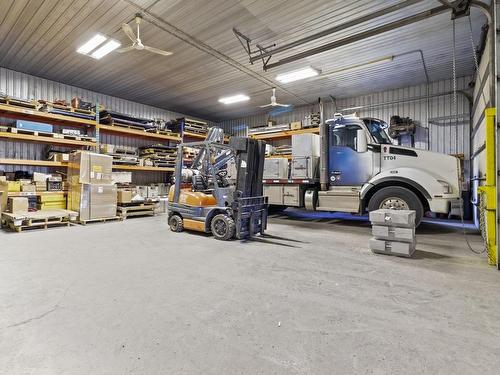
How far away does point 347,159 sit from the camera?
7602 mm

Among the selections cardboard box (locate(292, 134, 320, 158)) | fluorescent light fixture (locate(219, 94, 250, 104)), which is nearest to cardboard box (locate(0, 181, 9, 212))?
fluorescent light fixture (locate(219, 94, 250, 104))

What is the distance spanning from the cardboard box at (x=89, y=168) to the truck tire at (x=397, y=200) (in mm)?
8093

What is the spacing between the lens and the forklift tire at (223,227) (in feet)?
18.5

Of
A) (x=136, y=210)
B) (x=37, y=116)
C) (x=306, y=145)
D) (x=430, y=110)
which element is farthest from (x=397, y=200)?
(x=37, y=116)

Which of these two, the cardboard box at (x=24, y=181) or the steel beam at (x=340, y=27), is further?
the cardboard box at (x=24, y=181)

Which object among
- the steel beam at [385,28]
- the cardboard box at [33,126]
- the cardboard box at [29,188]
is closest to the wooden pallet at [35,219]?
the cardboard box at [29,188]

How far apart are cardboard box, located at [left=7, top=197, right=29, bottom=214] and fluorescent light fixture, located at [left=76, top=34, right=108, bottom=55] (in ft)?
14.5

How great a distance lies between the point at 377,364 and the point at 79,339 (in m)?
2.31

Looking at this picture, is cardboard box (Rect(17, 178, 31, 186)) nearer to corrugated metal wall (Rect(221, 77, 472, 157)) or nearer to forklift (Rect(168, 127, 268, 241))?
forklift (Rect(168, 127, 268, 241))

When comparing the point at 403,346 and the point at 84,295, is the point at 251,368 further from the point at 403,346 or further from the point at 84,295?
the point at 84,295

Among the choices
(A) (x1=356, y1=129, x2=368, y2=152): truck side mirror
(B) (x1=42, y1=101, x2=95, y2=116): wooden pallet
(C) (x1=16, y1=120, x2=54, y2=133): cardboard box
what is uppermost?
(B) (x1=42, y1=101, x2=95, y2=116): wooden pallet

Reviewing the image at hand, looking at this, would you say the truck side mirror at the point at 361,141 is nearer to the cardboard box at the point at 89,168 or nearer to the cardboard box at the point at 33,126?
the cardboard box at the point at 89,168

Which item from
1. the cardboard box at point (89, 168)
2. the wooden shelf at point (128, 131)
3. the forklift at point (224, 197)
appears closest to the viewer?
the forklift at point (224, 197)

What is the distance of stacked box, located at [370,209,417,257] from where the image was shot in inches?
175
